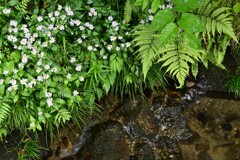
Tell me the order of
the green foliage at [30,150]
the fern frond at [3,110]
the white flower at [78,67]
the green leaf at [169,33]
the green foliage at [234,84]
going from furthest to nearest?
the green foliage at [234,84] → the green foliage at [30,150] → the white flower at [78,67] → the fern frond at [3,110] → the green leaf at [169,33]

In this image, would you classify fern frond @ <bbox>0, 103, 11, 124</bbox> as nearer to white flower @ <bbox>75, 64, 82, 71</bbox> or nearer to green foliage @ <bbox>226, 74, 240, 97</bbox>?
white flower @ <bbox>75, 64, 82, 71</bbox>

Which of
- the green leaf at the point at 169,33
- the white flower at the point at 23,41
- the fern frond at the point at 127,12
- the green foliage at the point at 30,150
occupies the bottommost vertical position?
the green foliage at the point at 30,150

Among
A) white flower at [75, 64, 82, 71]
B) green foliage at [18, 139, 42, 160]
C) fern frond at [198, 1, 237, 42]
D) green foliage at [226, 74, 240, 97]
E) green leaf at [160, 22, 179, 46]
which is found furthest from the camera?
green foliage at [226, 74, 240, 97]

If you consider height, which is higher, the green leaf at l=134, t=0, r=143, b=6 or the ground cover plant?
the green leaf at l=134, t=0, r=143, b=6

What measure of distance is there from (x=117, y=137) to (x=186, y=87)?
106cm

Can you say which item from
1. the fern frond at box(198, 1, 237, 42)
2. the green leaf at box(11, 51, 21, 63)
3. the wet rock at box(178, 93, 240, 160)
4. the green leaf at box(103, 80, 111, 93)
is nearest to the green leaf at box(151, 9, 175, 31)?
the fern frond at box(198, 1, 237, 42)

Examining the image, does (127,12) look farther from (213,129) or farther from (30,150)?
(30,150)

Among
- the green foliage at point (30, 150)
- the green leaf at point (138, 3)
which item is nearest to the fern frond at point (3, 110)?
the green foliage at point (30, 150)

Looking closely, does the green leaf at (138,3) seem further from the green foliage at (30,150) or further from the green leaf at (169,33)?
the green foliage at (30,150)

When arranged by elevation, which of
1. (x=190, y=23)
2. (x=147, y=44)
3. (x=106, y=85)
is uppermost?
(x=190, y=23)

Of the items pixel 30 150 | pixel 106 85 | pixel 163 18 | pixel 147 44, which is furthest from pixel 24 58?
pixel 163 18

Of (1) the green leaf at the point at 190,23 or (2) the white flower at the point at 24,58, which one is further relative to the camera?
(2) the white flower at the point at 24,58

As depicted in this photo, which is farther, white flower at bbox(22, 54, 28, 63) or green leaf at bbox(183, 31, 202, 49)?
white flower at bbox(22, 54, 28, 63)

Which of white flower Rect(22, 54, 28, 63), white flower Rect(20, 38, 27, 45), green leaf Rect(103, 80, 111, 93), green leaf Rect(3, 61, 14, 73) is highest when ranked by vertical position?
white flower Rect(20, 38, 27, 45)
